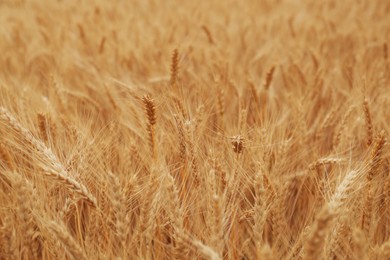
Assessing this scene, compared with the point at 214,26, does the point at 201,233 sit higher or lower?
lower

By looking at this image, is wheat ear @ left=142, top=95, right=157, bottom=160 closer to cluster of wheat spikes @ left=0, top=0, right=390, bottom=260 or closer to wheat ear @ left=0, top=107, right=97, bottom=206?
cluster of wheat spikes @ left=0, top=0, right=390, bottom=260

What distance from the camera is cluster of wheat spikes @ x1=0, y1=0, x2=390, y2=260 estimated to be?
0.85 meters

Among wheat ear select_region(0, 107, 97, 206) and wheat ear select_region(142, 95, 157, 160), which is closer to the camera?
wheat ear select_region(0, 107, 97, 206)

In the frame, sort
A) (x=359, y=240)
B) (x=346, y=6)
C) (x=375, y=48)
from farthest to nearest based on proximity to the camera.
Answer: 1. (x=346, y=6)
2. (x=375, y=48)
3. (x=359, y=240)

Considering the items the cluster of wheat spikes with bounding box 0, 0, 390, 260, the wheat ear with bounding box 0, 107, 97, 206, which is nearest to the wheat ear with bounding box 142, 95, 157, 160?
the cluster of wheat spikes with bounding box 0, 0, 390, 260

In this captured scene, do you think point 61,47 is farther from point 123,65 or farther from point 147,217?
point 147,217

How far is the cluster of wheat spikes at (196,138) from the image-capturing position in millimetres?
845

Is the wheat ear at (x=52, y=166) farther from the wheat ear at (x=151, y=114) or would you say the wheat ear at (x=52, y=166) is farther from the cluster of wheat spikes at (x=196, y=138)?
the wheat ear at (x=151, y=114)

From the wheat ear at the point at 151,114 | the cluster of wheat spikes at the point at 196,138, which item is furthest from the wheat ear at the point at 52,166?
the wheat ear at the point at 151,114

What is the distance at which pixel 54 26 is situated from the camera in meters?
2.96

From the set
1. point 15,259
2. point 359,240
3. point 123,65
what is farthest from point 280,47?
point 15,259

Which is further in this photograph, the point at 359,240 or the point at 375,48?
the point at 375,48

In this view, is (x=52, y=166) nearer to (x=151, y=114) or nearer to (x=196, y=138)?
(x=151, y=114)

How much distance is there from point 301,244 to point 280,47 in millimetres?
1710
